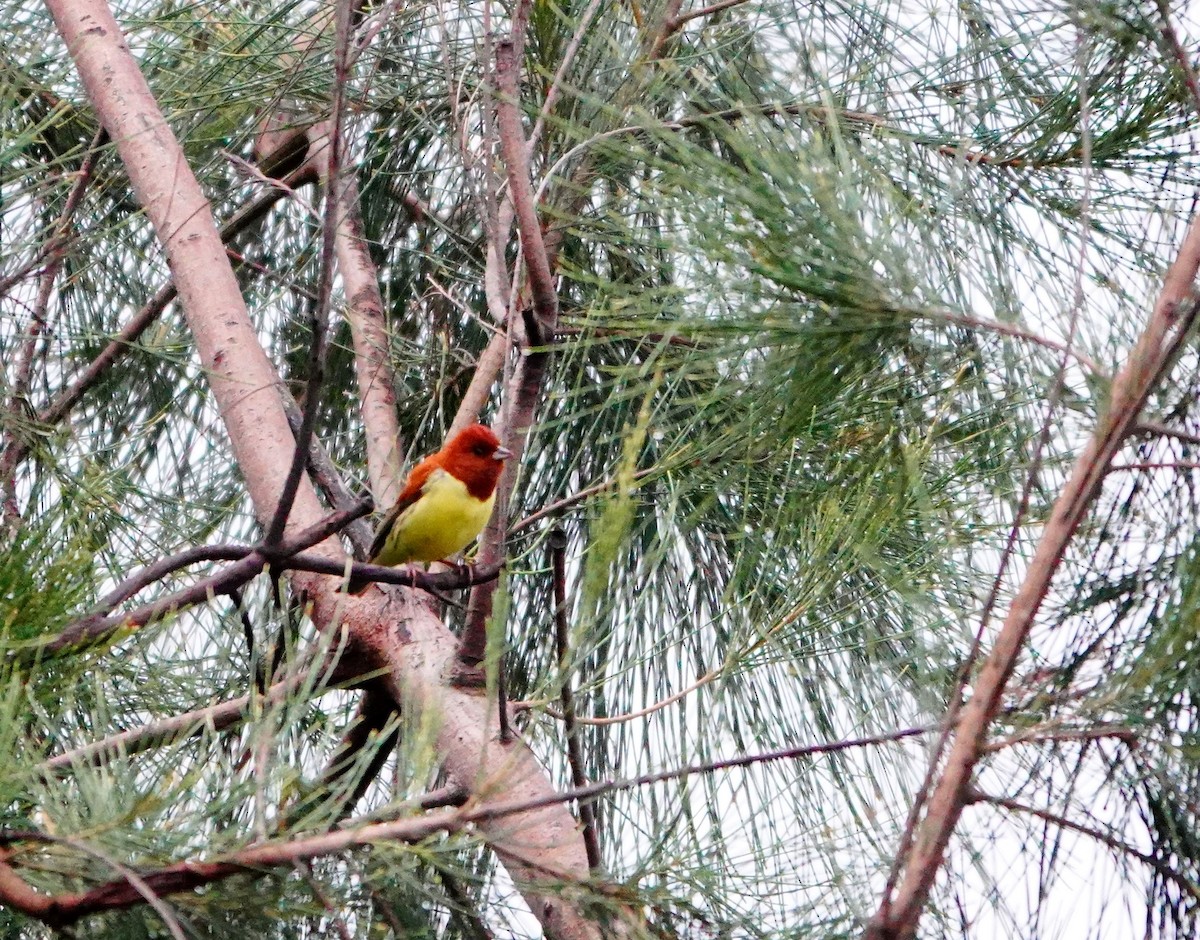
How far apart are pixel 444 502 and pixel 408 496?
7 centimetres

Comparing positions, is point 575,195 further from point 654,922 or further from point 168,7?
point 168,7

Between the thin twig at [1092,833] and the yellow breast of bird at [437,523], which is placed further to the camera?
the yellow breast of bird at [437,523]

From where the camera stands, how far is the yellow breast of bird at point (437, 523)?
252 centimetres

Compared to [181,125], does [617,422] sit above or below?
below

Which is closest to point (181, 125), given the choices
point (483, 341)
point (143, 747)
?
point (483, 341)

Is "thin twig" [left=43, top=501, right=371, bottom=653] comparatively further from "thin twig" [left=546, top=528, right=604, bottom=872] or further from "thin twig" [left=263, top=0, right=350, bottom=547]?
"thin twig" [left=546, top=528, right=604, bottom=872]

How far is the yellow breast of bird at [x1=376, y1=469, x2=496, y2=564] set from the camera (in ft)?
8.27

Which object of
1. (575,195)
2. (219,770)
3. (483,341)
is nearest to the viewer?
(219,770)

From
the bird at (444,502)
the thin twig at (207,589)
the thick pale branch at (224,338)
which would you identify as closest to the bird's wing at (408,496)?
the bird at (444,502)

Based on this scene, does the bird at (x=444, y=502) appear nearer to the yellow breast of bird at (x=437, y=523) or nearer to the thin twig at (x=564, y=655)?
the yellow breast of bird at (x=437, y=523)

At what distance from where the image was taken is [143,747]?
57.6 inches

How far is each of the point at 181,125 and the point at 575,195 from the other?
3.58ft

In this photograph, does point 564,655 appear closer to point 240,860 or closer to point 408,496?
point 240,860

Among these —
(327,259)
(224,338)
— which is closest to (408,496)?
(224,338)
